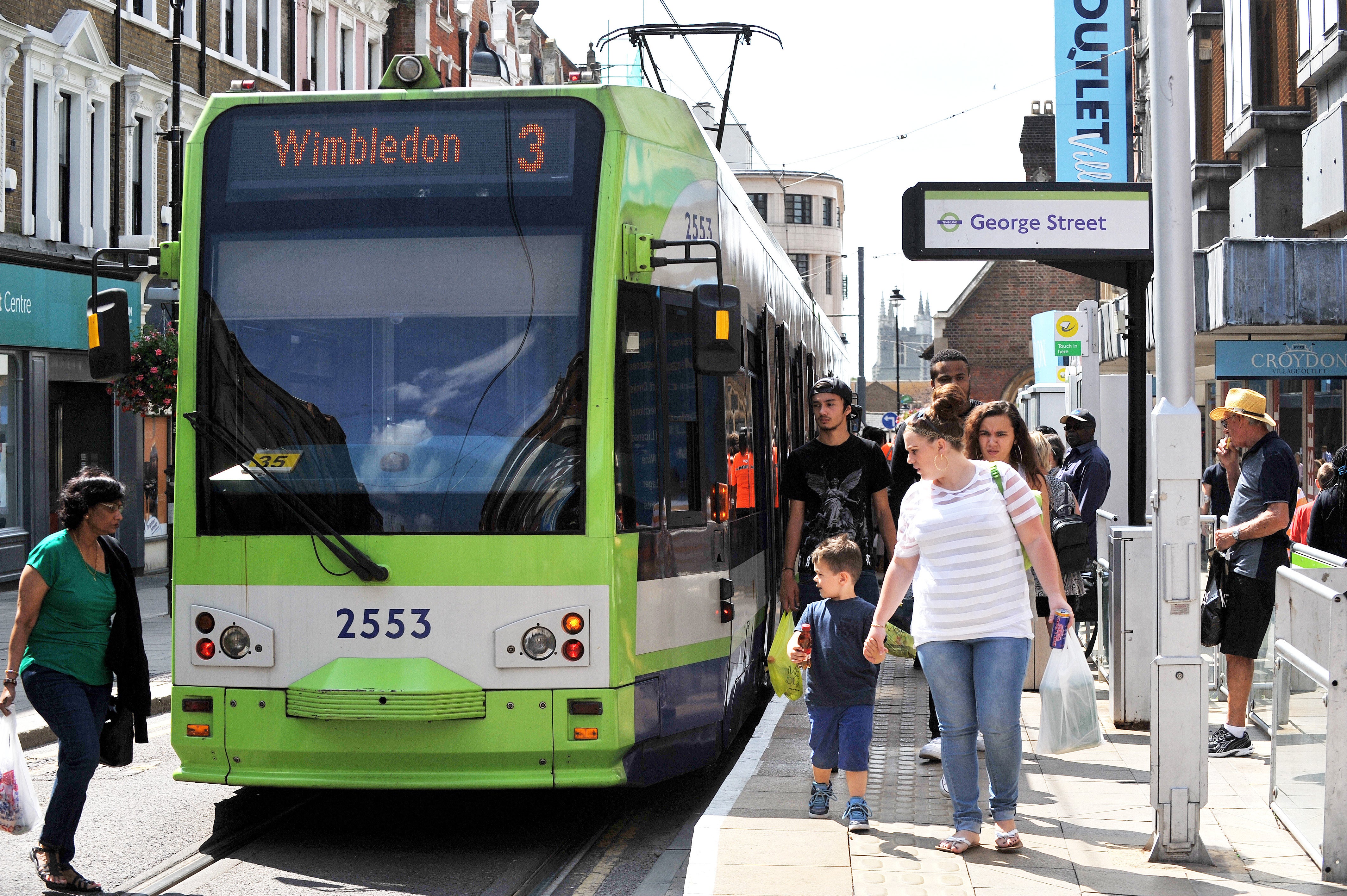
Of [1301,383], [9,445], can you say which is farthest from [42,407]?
[1301,383]

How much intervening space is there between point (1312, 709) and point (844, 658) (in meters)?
1.73

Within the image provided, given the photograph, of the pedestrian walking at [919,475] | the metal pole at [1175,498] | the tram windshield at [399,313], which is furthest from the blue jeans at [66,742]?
the metal pole at [1175,498]

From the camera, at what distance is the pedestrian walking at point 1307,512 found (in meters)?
9.27

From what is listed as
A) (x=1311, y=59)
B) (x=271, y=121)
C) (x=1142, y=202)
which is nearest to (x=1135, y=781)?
(x=1142, y=202)

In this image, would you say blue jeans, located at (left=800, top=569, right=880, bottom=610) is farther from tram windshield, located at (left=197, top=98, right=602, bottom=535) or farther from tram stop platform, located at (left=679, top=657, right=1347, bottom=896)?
tram windshield, located at (left=197, top=98, right=602, bottom=535)

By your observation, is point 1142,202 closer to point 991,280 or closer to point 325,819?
point 325,819

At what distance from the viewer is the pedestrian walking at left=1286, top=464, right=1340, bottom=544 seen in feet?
30.4

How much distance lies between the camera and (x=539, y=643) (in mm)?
6426

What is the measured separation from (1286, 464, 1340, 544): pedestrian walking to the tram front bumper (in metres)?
4.52

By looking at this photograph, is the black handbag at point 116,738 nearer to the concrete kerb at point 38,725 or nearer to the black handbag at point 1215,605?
the concrete kerb at point 38,725

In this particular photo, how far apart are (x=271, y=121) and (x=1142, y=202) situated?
4.83 meters

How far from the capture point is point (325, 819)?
7363 mm

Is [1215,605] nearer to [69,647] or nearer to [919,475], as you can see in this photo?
[919,475]

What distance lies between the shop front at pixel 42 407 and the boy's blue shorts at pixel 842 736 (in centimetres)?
1527
